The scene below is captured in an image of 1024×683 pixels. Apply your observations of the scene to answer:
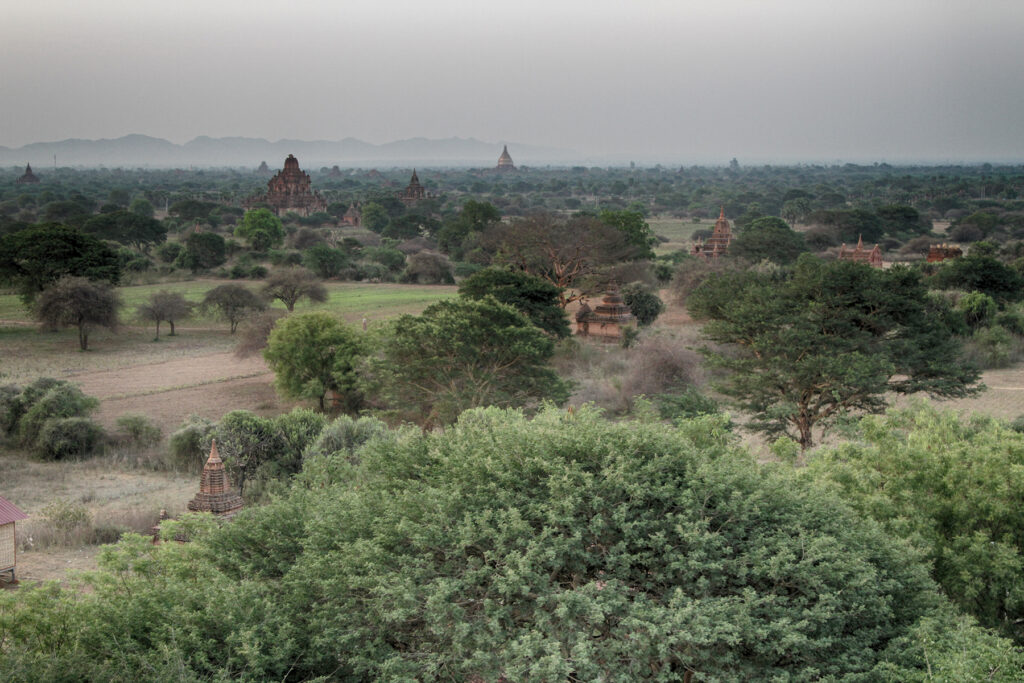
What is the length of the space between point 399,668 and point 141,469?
48.2 ft

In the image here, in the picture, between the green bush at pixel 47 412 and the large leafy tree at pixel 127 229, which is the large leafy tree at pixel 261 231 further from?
the green bush at pixel 47 412

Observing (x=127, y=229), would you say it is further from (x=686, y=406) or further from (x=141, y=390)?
(x=686, y=406)

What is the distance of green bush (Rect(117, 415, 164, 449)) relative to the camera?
69.3 ft

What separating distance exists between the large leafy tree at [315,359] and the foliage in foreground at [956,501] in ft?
53.0

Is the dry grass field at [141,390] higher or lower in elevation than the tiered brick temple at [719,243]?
lower

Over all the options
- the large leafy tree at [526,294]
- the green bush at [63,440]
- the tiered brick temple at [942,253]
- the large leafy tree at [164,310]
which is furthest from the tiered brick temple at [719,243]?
the green bush at [63,440]

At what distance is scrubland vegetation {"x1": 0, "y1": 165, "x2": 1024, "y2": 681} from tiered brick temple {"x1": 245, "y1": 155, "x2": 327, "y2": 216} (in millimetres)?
65665

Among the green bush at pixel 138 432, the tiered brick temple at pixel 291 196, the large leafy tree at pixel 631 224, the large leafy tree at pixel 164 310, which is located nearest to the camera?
the green bush at pixel 138 432

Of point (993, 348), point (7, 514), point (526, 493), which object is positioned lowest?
point (993, 348)

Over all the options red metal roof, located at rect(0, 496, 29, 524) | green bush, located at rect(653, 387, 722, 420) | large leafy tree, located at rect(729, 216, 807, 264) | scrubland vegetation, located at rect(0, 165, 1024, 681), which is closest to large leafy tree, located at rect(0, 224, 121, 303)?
scrubland vegetation, located at rect(0, 165, 1024, 681)

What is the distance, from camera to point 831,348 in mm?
19438

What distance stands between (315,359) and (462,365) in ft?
20.0

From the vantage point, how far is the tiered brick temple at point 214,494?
494 inches

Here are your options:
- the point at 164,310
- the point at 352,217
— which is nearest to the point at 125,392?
the point at 164,310
